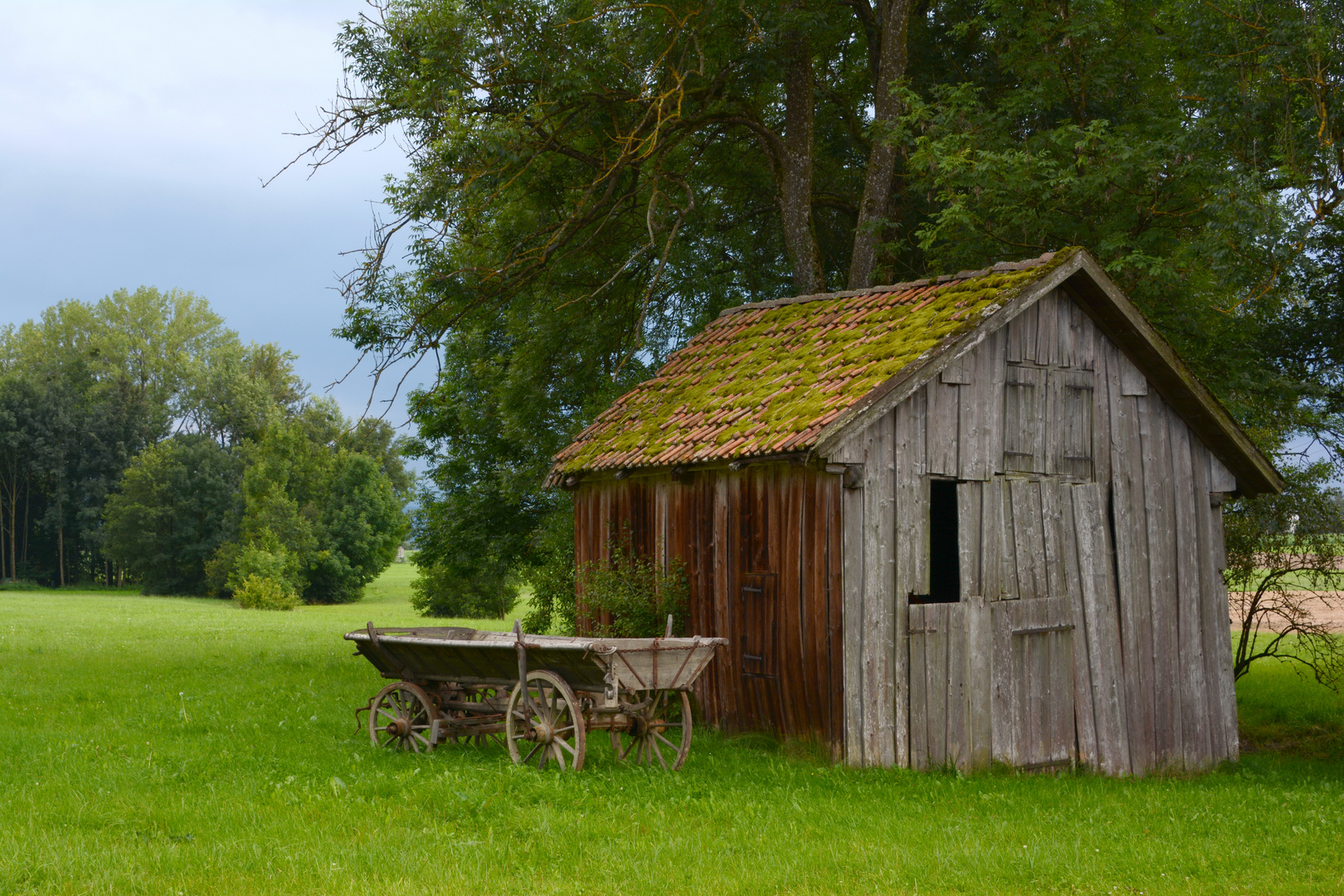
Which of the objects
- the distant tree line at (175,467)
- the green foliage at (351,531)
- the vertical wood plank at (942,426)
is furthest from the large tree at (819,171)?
the green foliage at (351,531)

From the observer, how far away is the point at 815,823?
9.25m

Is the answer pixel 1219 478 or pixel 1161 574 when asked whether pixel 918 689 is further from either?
pixel 1219 478

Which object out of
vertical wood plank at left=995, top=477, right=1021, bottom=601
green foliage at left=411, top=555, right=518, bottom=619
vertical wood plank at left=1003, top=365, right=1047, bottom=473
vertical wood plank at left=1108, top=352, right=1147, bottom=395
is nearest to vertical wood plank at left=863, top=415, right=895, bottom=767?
vertical wood plank at left=995, top=477, right=1021, bottom=601

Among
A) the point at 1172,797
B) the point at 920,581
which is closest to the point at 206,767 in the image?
the point at 920,581

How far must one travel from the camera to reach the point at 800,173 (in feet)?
70.3

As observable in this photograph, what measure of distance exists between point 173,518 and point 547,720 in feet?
188

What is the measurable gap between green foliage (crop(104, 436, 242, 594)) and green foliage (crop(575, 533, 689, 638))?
52159mm

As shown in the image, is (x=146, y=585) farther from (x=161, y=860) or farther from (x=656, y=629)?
(x=161, y=860)

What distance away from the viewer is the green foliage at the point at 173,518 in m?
62.2

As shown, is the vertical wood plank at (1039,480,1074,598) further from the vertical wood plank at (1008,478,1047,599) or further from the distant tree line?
the distant tree line

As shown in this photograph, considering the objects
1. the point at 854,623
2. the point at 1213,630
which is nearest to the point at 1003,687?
the point at 854,623

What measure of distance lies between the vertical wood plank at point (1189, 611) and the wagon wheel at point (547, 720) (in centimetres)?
737

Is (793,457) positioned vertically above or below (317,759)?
Answer: above

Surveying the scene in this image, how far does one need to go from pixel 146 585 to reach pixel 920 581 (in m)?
59.7
